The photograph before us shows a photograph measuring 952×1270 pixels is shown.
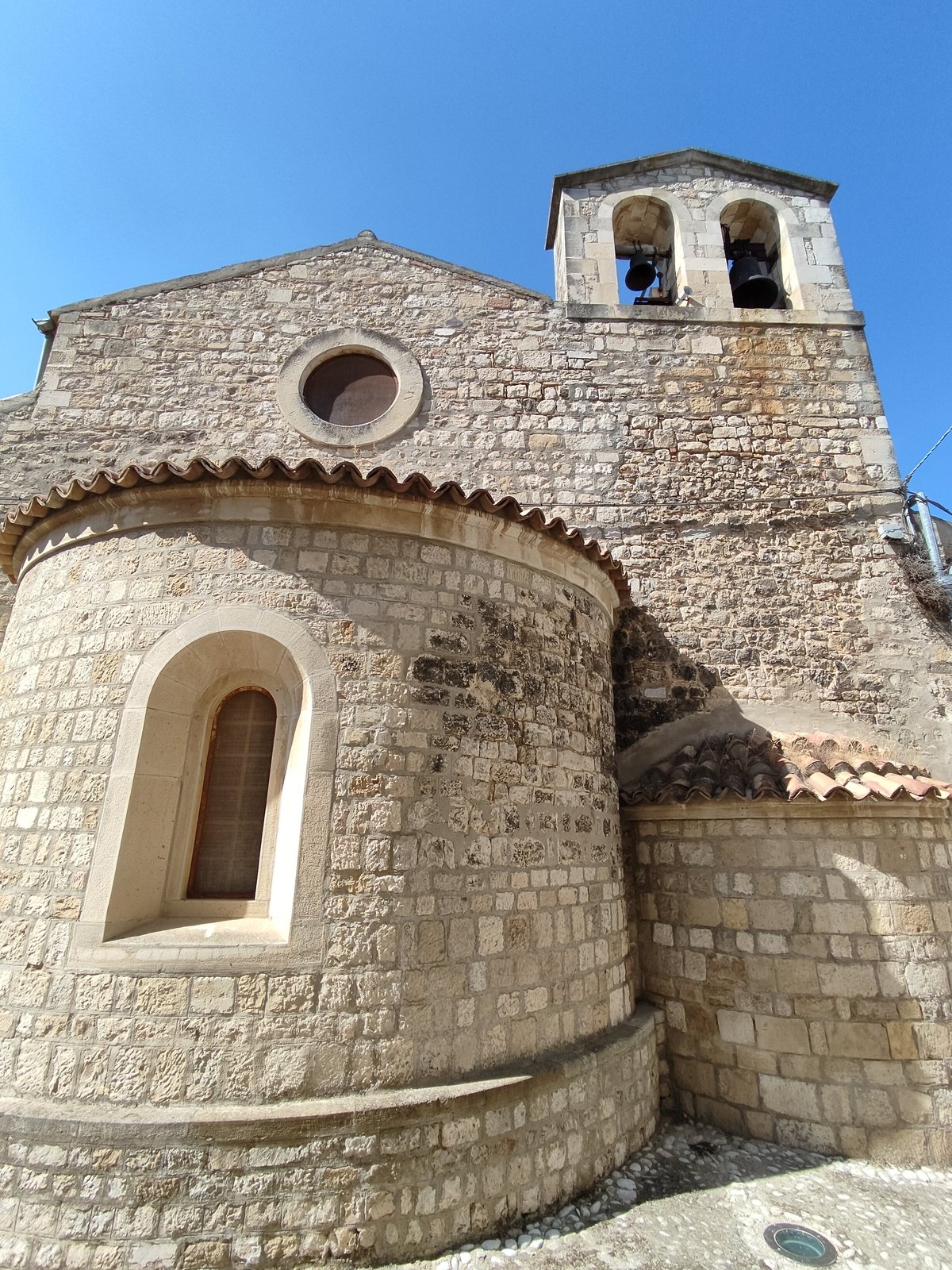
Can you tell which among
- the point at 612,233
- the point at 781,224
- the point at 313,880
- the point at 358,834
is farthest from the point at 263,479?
the point at 781,224

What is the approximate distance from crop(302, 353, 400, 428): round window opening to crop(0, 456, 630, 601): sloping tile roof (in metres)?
3.42

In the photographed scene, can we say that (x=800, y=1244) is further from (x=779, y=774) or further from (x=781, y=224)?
(x=781, y=224)

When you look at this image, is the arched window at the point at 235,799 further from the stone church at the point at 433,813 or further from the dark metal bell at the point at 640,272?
the dark metal bell at the point at 640,272

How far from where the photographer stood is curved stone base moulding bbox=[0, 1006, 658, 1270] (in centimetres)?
304

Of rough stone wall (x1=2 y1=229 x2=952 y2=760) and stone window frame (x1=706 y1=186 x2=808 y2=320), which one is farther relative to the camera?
stone window frame (x1=706 y1=186 x2=808 y2=320)

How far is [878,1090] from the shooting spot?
4461mm

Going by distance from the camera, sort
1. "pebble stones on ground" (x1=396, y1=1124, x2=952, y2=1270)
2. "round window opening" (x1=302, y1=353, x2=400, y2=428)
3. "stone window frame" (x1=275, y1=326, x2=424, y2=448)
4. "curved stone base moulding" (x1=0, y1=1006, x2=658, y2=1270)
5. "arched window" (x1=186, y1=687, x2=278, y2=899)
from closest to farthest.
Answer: "curved stone base moulding" (x1=0, y1=1006, x2=658, y2=1270)
"pebble stones on ground" (x1=396, y1=1124, x2=952, y2=1270)
"arched window" (x1=186, y1=687, x2=278, y2=899)
"stone window frame" (x1=275, y1=326, x2=424, y2=448)
"round window opening" (x1=302, y1=353, x2=400, y2=428)

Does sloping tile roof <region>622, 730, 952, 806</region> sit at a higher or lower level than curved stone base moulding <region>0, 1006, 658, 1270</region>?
higher

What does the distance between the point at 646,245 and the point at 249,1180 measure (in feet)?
33.3

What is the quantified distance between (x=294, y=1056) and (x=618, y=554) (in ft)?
16.9

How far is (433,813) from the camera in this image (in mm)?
3742

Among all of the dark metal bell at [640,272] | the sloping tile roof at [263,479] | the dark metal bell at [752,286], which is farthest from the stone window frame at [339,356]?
the dark metal bell at [752,286]

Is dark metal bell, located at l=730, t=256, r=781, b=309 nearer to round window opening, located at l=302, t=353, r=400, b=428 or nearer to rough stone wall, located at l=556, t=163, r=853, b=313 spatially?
rough stone wall, located at l=556, t=163, r=853, b=313

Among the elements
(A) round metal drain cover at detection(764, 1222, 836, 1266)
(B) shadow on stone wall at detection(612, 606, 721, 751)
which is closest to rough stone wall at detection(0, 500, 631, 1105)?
(A) round metal drain cover at detection(764, 1222, 836, 1266)
